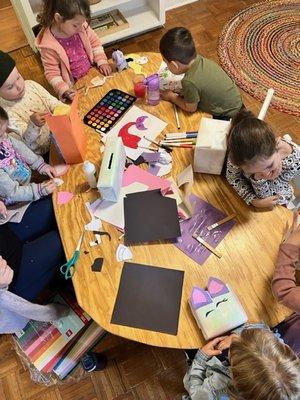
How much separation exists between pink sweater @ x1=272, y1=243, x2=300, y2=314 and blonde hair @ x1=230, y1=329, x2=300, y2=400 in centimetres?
16

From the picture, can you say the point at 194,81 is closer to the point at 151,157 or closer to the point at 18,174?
the point at 151,157

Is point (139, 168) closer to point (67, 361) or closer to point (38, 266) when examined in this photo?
point (38, 266)

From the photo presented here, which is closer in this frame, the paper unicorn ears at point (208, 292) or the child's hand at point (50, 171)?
the paper unicorn ears at point (208, 292)

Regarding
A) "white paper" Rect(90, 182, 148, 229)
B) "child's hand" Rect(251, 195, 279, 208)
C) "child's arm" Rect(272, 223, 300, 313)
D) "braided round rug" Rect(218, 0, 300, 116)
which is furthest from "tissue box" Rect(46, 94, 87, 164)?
"braided round rug" Rect(218, 0, 300, 116)

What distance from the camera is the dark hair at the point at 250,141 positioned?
3.90 feet

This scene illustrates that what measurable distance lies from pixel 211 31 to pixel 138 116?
1877 millimetres

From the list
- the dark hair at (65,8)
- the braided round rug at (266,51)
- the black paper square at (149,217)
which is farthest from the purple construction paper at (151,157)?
the braided round rug at (266,51)

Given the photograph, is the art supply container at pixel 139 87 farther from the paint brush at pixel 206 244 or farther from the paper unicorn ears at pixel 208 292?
the paper unicorn ears at pixel 208 292

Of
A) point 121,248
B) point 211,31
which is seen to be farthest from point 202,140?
A: point 211,31

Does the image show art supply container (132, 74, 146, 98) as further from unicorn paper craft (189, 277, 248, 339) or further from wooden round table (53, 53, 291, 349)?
unicorn paper craft (189, 277, 248, 339)

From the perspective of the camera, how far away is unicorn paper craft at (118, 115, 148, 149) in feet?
4.95

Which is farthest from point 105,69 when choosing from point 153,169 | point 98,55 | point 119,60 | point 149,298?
point 149,298

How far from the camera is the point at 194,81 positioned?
1.59m

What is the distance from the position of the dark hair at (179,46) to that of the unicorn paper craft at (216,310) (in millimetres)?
1061
